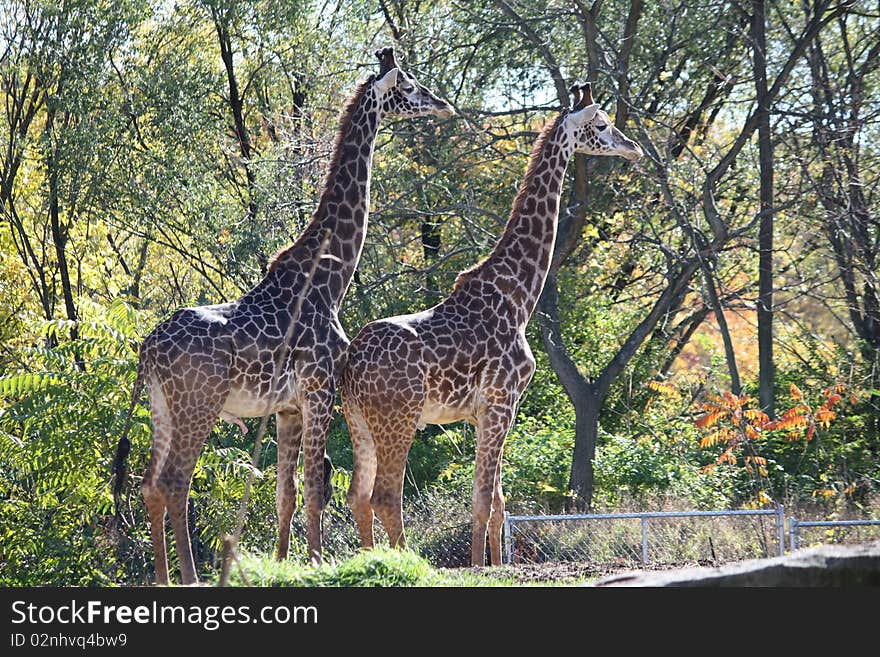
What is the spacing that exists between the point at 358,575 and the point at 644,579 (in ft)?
6.11

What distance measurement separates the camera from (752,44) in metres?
17.4

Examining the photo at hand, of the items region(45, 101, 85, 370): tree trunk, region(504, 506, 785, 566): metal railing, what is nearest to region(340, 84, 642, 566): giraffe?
region(504, 506, 785, 566): metal railing

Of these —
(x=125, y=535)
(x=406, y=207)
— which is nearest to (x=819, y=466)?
(x=406, y=207)

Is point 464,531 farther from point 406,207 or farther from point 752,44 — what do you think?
point 752,44

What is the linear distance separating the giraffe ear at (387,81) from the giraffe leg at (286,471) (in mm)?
3117

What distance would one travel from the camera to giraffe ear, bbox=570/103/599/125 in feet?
38.3

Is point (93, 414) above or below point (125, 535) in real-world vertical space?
above

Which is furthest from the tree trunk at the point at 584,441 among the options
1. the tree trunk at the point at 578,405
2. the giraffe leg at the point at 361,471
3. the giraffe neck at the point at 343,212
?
the giraffe neck at the point at 343,212

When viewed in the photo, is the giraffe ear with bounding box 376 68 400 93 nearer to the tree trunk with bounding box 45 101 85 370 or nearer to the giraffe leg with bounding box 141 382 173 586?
the giraffe leg with bounding box 141 382 173 586

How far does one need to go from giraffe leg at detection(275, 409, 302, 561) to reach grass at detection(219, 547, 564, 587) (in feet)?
6.33

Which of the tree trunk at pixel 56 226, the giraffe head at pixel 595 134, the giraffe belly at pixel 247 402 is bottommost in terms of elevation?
the giraffe belly at pixel 247 402

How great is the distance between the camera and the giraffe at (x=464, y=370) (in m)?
10.5

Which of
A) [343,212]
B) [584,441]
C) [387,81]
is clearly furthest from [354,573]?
[584,441]

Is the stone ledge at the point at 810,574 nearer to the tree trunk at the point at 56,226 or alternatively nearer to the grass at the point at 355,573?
the grass at the point at 355,573
